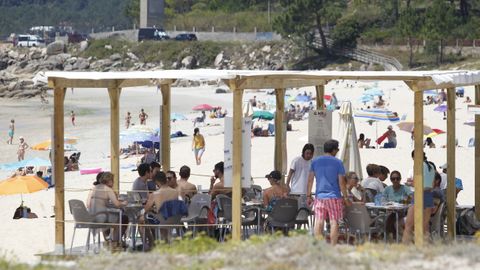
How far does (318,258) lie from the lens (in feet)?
27.1

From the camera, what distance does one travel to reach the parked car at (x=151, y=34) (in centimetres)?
9812

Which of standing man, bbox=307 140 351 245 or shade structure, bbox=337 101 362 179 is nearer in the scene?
standing man, bbox=307 140 351 245

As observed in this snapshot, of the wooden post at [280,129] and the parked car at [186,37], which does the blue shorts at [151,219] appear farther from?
the parked car at [186,37]

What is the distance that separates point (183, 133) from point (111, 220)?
23595mm

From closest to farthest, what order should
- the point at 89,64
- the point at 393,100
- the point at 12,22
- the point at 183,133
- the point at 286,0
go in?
the point at 183,133 < the point at 393,100 < the point at 286,0 < the point at 89,64 < the point at 12,22

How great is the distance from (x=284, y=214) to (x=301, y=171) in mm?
1465

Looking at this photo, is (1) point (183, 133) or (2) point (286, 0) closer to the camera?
(1) point (183, 133)

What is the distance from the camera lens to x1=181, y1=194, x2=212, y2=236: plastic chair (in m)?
12.1

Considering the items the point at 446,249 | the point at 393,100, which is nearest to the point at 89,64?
the point at 393,100

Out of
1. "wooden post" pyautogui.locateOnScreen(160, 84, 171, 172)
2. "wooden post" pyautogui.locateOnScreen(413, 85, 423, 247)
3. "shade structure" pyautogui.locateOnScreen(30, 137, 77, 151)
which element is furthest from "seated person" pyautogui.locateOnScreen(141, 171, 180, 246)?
"shade structure" pyautogui.locateOnScreen(30, 137, 77, 151)

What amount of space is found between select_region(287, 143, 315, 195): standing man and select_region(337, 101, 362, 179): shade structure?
148cm

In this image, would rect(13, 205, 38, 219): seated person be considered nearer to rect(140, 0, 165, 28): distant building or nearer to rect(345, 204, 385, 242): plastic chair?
rect(345, 204, 385, 242): plastic chair

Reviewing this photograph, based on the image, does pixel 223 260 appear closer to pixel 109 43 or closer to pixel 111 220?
pixel 111 220

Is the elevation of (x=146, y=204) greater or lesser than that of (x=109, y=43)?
lesser
